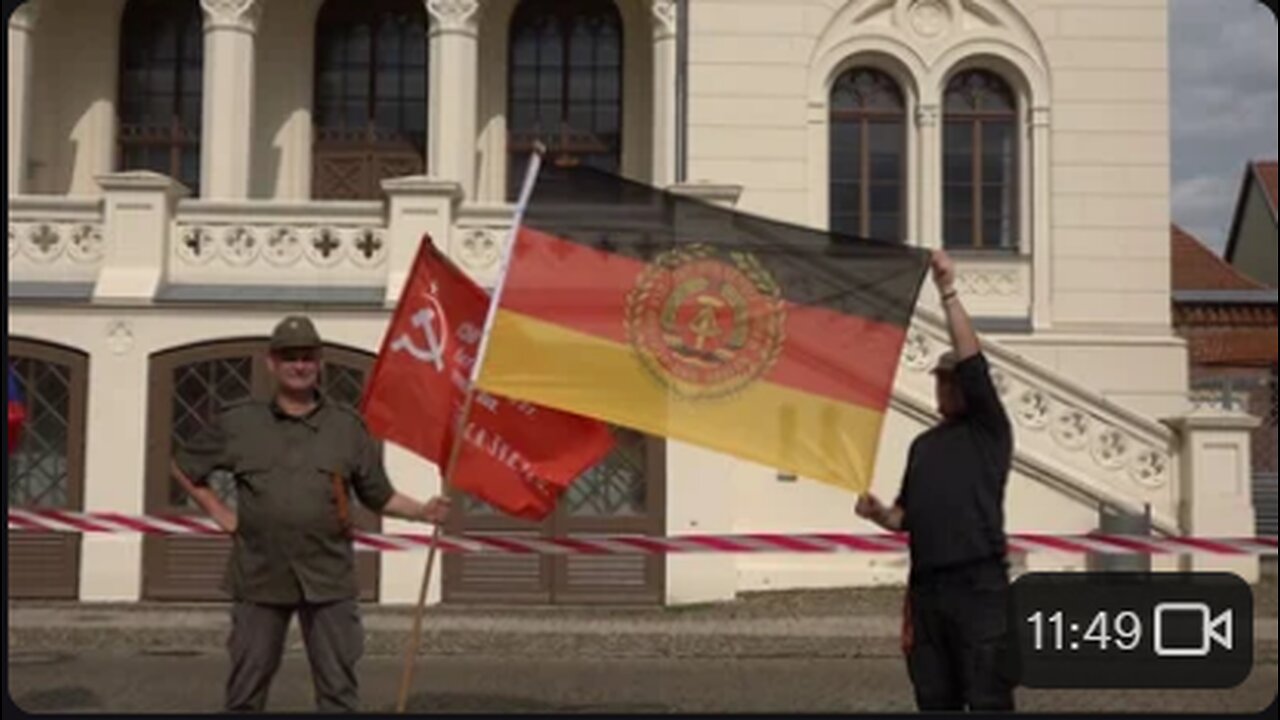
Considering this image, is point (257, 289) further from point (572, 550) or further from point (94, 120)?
point (94, 120)

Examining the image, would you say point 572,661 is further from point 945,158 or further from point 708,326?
point 945,158

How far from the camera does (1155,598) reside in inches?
412

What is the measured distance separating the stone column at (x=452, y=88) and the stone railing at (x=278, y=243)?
4699 millimetres

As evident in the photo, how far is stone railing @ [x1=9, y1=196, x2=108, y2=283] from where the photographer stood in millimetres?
12898

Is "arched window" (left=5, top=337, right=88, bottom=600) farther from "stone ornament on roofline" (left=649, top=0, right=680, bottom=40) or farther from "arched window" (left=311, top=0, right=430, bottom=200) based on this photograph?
"stone ornament on roofline" (left=649, top=0, right=680, bottom=40)

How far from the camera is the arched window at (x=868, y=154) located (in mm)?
18250

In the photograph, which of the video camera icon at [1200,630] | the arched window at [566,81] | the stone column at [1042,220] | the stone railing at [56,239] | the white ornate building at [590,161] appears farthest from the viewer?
the arched window at [566,81]

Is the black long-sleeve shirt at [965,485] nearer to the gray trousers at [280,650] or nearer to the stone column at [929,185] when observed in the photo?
the gray trousers at [280,650]

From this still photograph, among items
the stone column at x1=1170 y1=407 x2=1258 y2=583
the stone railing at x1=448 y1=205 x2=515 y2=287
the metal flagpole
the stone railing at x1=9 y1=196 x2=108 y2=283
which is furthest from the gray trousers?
the stone column at x1=1170 y1=407 x2=1258 y2=583

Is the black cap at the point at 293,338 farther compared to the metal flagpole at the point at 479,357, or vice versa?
the metal flagpole at the point at 479,357

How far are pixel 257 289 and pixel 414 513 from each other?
7571 millimetres

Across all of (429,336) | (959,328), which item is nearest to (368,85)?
(429,336)

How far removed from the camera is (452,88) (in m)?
17.7

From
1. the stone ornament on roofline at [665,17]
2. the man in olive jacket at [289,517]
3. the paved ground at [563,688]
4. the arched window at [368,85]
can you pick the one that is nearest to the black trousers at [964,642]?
the man in olive jacket at [289,517]
